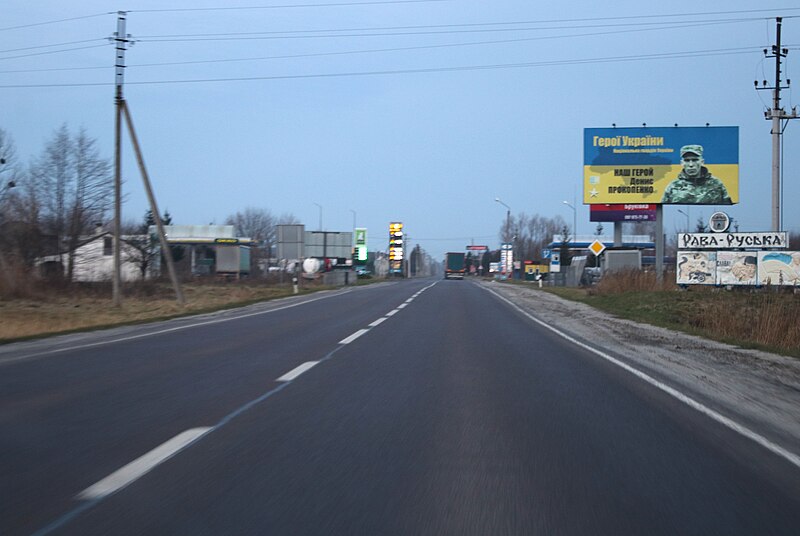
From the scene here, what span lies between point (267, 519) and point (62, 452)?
2579mm


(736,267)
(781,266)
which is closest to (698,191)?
(736,267)

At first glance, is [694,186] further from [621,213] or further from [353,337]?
[353,337]

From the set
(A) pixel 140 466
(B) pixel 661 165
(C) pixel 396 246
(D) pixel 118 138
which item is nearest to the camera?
(A) pixel 140 466

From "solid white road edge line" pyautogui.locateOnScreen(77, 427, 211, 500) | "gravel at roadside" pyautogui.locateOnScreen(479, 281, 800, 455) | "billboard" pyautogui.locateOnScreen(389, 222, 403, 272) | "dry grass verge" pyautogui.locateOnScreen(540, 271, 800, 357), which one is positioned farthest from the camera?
"billboard" pyautogui.locateOnScreen(389, 222, 403, 272)

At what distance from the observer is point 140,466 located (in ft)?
19.1

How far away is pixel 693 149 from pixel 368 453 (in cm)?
4299

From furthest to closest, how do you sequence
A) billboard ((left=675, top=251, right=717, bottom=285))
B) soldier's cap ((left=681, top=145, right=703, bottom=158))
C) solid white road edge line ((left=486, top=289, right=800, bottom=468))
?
1. soldier's cap ((left=681, top=145, right=703, bottom=158))
2. billboard ((left=675, top=251, right=717, bottom=285))
3. solid white road edge line ((left=486, top=289, right=800, bottom=468))

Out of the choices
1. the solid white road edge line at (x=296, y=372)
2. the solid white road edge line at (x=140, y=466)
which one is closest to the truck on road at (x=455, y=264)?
the solid white road edge line at (x=296, y=372)

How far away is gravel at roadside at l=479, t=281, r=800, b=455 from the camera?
8.27 metres

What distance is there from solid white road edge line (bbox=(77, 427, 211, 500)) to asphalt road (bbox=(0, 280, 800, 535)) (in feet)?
0.09

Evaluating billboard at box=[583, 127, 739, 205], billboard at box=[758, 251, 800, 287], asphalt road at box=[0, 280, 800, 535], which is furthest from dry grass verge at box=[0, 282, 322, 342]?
billboard at box=[758, 251, 800, 287]

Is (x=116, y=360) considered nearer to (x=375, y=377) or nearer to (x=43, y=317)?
(x=375, y=377)

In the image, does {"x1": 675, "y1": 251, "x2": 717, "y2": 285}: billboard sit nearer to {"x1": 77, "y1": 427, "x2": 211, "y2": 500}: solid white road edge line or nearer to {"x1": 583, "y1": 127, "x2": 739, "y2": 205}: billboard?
{"x1": 583, "y1": 127, "x2": 739, "y2": 205}: billboard

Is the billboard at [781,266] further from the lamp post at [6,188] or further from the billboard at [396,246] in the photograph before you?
the billboard at [396,246]
